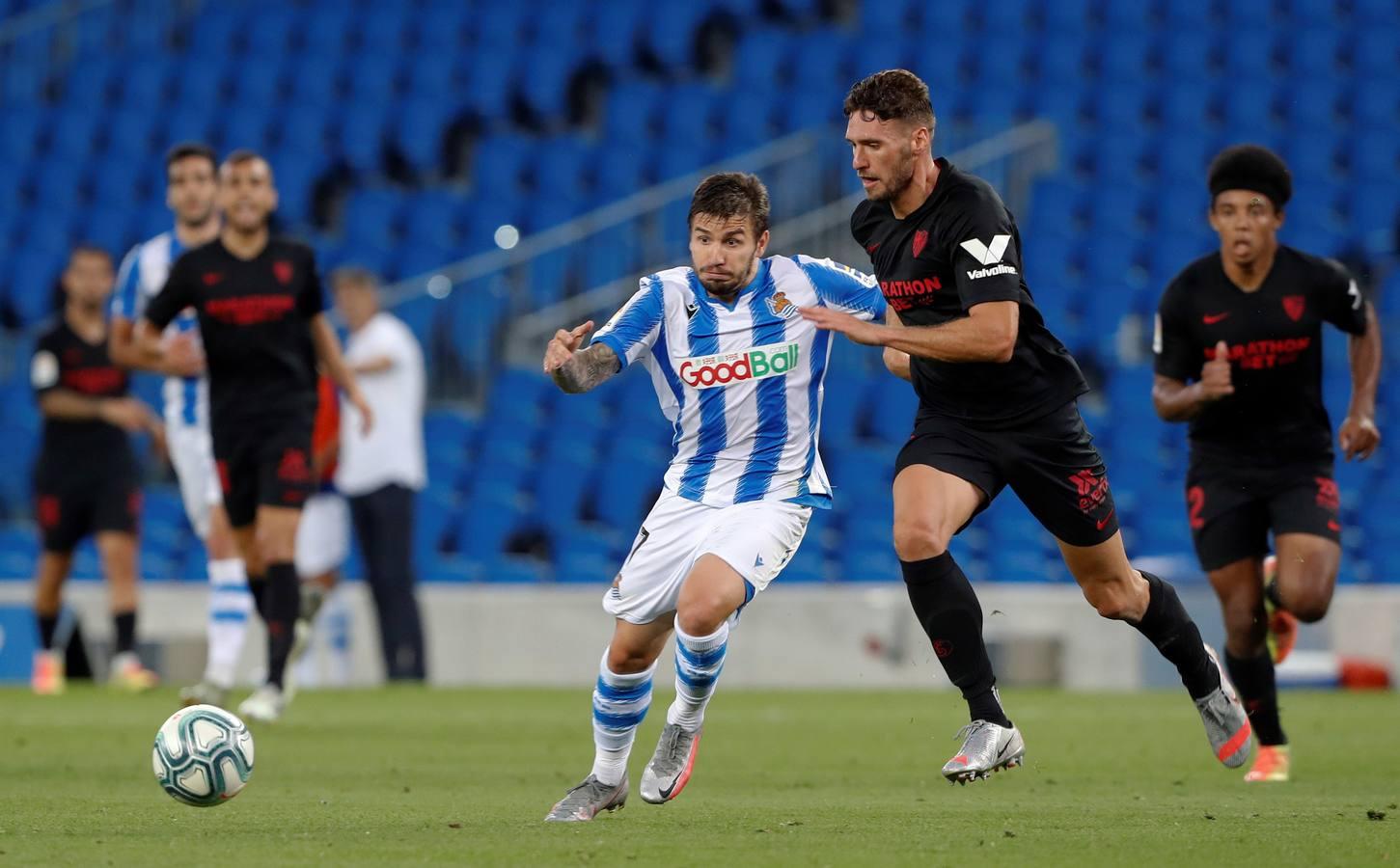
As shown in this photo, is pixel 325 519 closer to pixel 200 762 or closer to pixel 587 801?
pixel 200 762

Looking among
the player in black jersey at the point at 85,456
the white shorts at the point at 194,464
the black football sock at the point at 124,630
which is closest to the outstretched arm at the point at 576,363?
the white shorts at the point at 194,464

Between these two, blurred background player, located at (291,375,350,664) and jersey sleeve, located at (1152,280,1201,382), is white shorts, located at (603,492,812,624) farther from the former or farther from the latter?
blurred background player, located at (291,375,350,664)

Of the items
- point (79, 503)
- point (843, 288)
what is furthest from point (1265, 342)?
point (79, 503)

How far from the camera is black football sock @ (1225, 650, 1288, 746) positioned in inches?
285

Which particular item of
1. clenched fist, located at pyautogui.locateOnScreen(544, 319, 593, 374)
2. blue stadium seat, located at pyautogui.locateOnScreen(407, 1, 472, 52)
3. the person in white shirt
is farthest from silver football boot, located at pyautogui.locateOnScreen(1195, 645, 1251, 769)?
blue stadium seat, located at pyautogui.locateOnScreen(407, 1, 472, 52)

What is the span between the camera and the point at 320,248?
18.7 meters

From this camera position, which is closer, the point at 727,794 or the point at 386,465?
the point at 727,794

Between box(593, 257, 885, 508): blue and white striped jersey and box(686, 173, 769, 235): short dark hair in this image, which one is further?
box(593, 257, 885, 508): blue and white striped jersey

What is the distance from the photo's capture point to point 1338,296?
725 centimetres

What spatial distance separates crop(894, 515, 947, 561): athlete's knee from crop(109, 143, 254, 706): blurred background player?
4733 mm

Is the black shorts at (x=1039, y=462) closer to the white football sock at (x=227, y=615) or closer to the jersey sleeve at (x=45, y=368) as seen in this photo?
the white football sock at (x=227, y=615)

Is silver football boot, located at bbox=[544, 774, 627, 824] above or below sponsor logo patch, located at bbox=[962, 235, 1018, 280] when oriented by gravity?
below

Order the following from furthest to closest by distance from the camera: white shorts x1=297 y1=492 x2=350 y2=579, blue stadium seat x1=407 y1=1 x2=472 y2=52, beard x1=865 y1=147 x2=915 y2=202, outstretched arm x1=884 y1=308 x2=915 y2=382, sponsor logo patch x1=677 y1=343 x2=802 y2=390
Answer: blue stadium seat x1=407 y1=1 x2=472 y2=52 → white shorts x1=297 y1=492 x2=350 y2=579 → outstretched arm x1=884 y1=308 x2=915 y2=382 → sponsor logo patch x1=677 y1=343 x2=802 y2=390 → beard x1=865 y1=147 x2=915 y2=202

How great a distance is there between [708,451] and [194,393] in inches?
207
